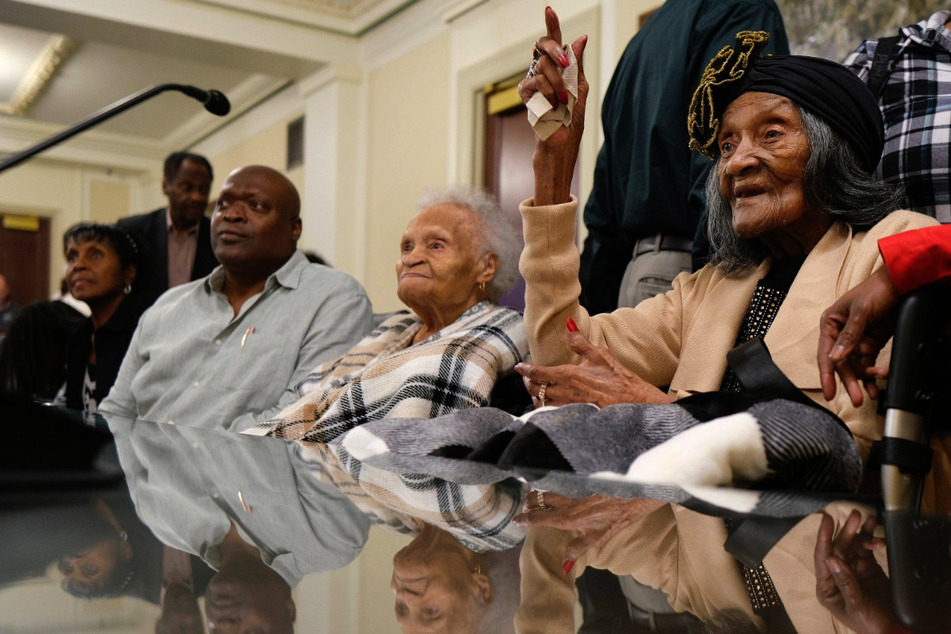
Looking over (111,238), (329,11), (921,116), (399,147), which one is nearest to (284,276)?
(111,238)

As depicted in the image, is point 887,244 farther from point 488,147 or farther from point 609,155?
point 488,147

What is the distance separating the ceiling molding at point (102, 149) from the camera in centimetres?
1002

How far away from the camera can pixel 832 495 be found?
81 centimetres

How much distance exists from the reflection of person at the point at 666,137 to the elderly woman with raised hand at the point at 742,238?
173 millimetres

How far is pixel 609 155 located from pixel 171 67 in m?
7.19

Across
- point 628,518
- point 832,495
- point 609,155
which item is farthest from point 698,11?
point 628,518

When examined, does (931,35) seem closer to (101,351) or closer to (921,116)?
(921,116)

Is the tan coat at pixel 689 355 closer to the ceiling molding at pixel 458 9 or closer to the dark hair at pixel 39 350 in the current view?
the dark hair at pixel 39 350

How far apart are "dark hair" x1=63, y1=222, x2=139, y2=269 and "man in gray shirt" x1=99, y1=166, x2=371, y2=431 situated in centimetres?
91

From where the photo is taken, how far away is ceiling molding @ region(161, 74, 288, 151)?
26.5 feet

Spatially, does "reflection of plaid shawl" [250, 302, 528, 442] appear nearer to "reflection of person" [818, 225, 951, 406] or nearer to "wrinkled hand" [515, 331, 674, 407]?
"wrinkled hand" [515, 331, 674, 407]

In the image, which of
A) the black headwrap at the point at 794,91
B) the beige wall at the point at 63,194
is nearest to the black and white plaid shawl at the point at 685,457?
the black headwrap at the point at 794,91

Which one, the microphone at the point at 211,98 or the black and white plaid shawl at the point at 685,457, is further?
the microphone at the point at 211,98

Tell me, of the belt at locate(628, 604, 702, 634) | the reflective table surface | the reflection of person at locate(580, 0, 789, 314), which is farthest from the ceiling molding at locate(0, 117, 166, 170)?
the belt at locate(628, 604, 702, 634)
